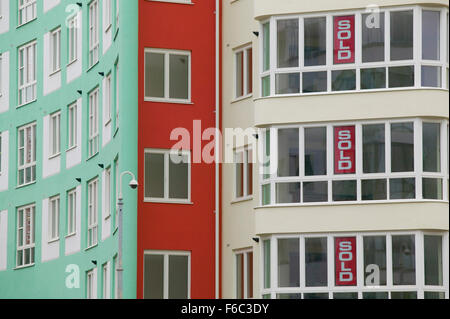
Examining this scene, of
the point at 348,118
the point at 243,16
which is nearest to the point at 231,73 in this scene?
the point at 243,16

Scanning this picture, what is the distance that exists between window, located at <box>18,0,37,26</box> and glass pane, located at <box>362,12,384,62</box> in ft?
59.8

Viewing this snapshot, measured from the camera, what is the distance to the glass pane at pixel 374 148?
138 feet

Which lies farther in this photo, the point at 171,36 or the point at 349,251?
the point at 171,36

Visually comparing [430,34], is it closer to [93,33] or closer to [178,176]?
[178,176]

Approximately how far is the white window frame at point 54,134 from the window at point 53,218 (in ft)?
5.48

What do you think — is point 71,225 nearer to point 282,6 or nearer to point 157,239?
point 157,239

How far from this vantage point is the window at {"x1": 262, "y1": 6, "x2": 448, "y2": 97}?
1665 inches

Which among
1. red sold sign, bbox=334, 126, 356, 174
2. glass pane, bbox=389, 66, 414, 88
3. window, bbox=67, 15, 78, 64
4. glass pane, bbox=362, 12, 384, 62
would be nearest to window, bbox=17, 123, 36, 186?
window, bbox=67, 15, 78, 64

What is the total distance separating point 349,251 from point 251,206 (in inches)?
160

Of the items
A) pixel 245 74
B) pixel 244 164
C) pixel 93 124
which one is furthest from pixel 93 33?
pixel 244 164

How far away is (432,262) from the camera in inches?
1634

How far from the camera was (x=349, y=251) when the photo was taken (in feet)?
137

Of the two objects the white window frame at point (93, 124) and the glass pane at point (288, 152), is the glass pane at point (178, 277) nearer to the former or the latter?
the glass pane at point (288, 152)

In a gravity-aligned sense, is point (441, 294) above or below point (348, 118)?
below
